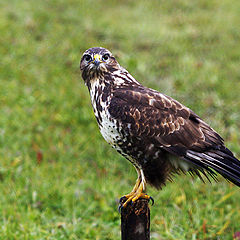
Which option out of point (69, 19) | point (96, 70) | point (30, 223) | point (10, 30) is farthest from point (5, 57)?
point (96, 70)

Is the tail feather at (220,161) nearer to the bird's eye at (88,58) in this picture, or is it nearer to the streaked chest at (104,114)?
the streaked chest at (104,114)

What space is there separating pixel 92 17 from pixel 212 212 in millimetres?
6039

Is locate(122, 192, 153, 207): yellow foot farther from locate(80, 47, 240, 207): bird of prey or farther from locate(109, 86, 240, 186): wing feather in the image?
locate(109, 86, 240, 186): wing feather

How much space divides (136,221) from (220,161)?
766 millimetres

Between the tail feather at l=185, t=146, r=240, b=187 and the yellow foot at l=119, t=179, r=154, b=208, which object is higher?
the tail feather at l=185, t=146, r=240, b=187

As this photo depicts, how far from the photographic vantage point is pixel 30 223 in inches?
159

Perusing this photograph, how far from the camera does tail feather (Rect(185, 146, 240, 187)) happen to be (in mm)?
2867

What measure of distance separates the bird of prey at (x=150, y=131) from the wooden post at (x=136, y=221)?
0.34 ft

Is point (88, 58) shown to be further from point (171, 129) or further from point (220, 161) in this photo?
point (220, 161)

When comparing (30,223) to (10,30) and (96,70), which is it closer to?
(96,70)

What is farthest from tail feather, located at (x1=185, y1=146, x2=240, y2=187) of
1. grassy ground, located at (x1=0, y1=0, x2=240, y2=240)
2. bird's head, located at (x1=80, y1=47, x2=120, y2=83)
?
grassy ground, located at (x1=0, y1=0, x2=240, y2=240)

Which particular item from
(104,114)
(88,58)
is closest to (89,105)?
(88,58)

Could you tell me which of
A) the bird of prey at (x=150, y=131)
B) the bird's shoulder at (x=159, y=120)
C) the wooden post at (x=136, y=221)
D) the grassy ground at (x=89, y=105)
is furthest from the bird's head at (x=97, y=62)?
the grassy ground at (x=89, y=105)

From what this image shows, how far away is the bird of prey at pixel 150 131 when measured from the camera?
117 inches
